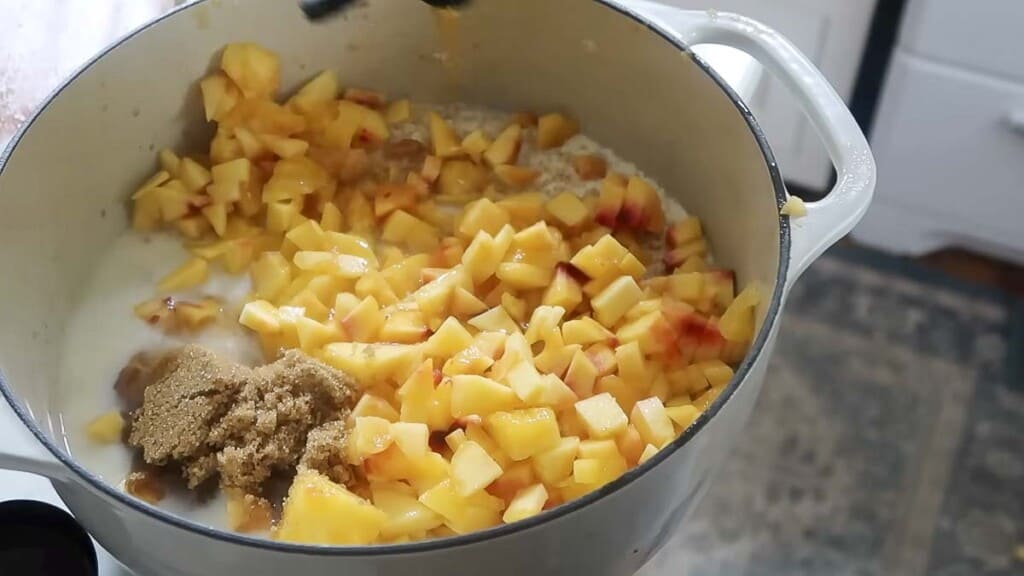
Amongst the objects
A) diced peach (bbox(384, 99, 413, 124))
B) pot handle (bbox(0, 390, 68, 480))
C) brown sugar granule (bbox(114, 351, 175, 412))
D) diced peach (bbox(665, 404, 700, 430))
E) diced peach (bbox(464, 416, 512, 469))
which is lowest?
brown sugar granule (bbox(114, 351, 175, 412))

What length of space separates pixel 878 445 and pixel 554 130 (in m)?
0.70

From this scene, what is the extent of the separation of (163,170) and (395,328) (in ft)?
0.86

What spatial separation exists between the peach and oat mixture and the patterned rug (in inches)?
22.5

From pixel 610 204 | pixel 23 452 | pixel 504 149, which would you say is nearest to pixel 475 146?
pixel 504 149

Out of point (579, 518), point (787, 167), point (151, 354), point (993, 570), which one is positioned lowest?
point (993, 570)

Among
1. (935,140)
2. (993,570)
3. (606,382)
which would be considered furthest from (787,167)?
(606,382)

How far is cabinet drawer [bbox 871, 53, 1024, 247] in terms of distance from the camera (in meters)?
1.29

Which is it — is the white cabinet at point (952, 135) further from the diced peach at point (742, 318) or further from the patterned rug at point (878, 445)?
the diced peach at point (742, 318)

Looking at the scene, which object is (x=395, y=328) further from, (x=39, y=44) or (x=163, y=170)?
(x=39, y=44)

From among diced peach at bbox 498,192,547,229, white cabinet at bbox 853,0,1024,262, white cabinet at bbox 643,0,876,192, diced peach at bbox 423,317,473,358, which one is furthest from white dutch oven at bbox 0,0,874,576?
white cabinet at bbox 853,0,1024,262

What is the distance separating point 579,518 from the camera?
49cm

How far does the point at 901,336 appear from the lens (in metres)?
1.44

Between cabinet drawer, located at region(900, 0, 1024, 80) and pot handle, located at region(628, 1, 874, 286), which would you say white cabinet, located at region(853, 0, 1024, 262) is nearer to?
cabinet drawer, located at region(900, 0, 1024, 80)

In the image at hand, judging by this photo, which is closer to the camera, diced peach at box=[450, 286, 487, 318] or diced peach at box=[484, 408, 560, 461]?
diced peach at box=[484, 408, 560, 461]
